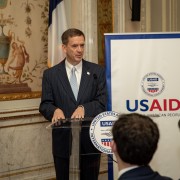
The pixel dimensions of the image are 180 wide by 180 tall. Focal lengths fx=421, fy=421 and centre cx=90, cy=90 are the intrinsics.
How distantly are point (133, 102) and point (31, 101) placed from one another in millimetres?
1686

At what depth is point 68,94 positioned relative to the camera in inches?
124

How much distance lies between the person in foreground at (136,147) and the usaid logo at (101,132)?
43.4 inches

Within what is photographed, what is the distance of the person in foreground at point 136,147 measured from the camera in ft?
5.46

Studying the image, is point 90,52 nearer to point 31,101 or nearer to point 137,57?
point 31,101

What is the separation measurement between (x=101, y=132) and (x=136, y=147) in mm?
1181

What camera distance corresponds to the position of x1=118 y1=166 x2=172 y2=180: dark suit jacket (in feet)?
5.40

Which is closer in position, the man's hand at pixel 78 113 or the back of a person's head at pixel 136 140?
the back of a person's head at pixel 136 140

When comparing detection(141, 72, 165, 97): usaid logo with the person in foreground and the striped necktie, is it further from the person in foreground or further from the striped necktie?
the person in foreground

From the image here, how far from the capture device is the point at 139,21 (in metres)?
5.55

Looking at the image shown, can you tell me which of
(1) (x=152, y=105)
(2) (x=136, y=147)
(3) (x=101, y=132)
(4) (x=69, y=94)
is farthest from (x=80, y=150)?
(2) (x=136, y=147)

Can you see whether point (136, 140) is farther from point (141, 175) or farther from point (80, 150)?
point (80, 150)

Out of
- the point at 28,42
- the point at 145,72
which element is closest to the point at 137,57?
the point at 145,72

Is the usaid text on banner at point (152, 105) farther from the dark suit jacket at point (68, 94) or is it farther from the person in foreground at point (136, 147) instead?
the person in foreground at point (136, 147)

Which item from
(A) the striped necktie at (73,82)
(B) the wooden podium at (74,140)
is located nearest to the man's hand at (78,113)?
(B) the wooden podium at (74,140)
